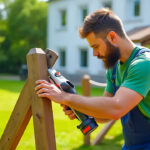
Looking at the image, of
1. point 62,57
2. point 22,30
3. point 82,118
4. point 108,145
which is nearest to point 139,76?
point 82,118

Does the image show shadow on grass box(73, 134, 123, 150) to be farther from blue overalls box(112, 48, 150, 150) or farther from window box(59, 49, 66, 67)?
window box(59, 49, 66, 67)

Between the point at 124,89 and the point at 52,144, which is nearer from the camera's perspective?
the point at 124,89

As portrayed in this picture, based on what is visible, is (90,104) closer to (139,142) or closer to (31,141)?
(139,142)

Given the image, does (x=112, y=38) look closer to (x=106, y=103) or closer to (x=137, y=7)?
(x=106, y=103)

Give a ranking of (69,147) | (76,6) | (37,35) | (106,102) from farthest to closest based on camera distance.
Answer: (37,35) → (76,6) → (69,147) → (106,102)

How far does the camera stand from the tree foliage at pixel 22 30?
3083 centimetres

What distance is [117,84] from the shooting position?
6.97ft

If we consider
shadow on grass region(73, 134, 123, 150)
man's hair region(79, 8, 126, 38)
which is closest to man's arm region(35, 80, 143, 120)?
man's hair region(79, 8, 126, 38)

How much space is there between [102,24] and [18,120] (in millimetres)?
858

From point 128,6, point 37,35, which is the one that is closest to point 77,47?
point 128,6

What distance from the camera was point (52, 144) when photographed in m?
1.83

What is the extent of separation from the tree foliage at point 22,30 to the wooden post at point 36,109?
93.9 feet

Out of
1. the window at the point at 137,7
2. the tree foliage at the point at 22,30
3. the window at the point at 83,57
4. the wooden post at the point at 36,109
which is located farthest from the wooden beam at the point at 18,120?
the tree foliage at the point at 22,30

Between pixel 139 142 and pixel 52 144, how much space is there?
618 millimetres
